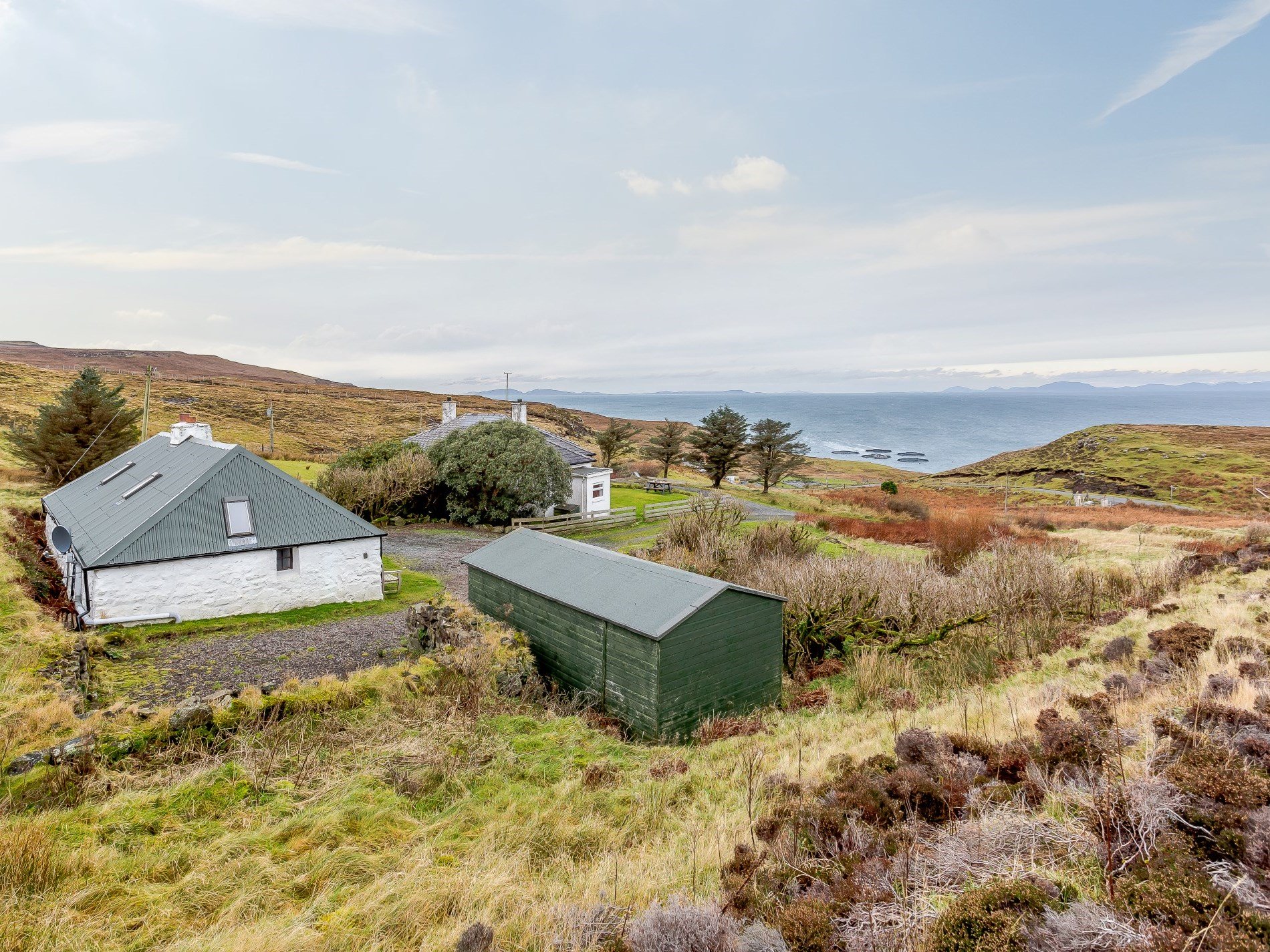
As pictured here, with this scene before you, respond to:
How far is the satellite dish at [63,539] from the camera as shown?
18672 mm

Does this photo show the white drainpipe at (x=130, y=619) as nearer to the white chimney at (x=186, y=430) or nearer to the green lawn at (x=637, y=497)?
the white chimney at (x=186, y=430)

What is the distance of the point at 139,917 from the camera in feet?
17.3

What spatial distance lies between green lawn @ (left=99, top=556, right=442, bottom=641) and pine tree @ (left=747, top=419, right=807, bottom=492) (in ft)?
123

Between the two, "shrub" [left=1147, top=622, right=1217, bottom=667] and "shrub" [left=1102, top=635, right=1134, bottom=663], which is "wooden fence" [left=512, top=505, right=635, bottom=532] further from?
"shrub" [left=1147, top=622, right=1217, bottom=667]

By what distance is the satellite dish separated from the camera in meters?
18.7

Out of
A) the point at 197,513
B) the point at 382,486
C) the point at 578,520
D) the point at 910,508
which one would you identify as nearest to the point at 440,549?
the point at 382,486

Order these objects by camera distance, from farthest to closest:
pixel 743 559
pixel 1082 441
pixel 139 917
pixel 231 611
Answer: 1. pixel 1082 441
2. pixel 743 559
3. pixel 231 611
4. pixel 139 917

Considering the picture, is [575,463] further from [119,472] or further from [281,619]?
[281,619]

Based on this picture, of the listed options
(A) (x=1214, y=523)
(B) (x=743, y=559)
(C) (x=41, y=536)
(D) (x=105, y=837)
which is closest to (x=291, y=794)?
(D) (x=105, y=837)

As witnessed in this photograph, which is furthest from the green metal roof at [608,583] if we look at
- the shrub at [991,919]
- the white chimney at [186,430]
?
the white chimney at [186,430]

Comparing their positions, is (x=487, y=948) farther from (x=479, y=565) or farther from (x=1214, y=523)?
(x=1214, y=523)

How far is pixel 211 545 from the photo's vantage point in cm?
1756

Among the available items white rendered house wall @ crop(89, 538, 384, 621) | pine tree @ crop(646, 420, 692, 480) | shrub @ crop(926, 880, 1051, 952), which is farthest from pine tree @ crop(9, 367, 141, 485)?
shrub @ crop(926, 880, 1051, 952)

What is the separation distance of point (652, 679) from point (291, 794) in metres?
5.92
